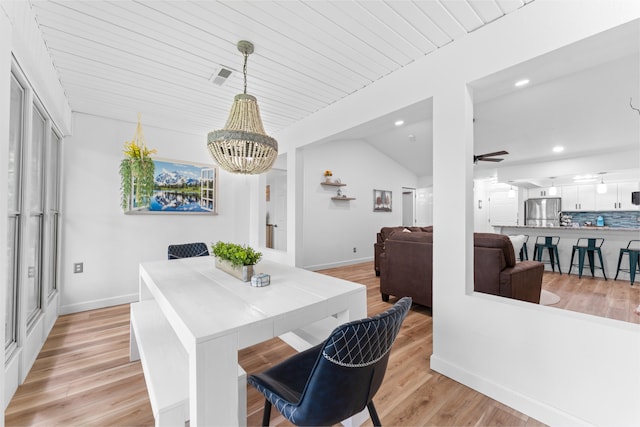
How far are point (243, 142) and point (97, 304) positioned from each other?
3.24m

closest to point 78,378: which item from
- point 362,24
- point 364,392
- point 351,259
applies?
point 364,392

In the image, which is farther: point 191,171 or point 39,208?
point 191,171

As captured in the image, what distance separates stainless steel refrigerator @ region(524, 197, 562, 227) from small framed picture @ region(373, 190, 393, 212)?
3.86m

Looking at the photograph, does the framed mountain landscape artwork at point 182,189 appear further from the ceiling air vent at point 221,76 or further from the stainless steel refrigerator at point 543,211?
the stainless steel refrigerator at point 543,211

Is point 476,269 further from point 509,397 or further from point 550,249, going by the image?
point 550,249

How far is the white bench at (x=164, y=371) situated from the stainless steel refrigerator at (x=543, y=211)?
845 centimetres

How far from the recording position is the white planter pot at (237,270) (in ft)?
5.79

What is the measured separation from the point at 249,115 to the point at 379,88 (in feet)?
4.54

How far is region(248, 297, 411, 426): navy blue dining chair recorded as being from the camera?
95cm

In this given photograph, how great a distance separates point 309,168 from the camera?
5.65m

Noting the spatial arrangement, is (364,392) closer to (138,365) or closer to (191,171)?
(138,365)

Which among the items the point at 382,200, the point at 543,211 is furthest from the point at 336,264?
the point at 543,211

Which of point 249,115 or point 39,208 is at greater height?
point 249,115

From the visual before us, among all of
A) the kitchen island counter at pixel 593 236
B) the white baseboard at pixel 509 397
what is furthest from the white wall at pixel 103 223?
the kitchen island counter at pixel 593 236
